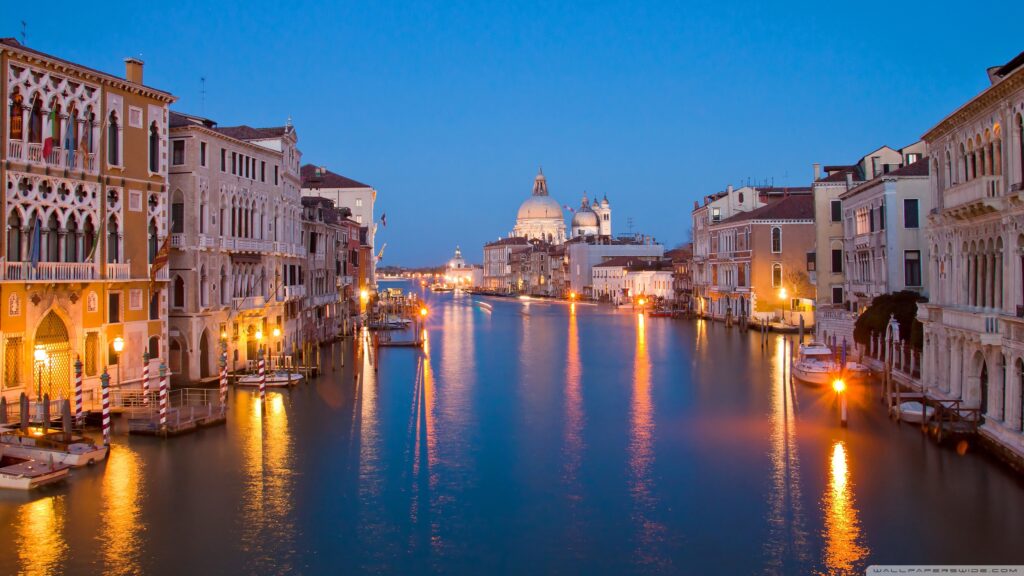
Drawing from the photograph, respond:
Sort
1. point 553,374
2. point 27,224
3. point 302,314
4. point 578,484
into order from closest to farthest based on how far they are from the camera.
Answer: point 578,484, point 27,224, point 553,374, point 302,314

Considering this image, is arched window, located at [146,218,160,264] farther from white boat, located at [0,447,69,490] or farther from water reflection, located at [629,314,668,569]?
water reflection, located at [629,314,668,569]

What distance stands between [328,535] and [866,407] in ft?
44.8

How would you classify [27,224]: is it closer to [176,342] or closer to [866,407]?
[176,342]

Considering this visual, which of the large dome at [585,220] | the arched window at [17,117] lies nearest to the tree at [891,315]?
the arched window at [17,117]

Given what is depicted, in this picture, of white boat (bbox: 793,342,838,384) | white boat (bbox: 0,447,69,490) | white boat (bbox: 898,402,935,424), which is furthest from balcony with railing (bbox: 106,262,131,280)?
white boat (bbox: 793,342,838,384)

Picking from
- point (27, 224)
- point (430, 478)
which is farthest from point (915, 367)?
point (27, 224)

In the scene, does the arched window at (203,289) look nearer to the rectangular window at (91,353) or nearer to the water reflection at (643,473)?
the rectangular window at (91,353)

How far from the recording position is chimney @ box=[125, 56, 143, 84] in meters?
20.9

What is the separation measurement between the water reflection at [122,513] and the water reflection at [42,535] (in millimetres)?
505

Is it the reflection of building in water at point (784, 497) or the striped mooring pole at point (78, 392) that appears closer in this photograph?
the reflection of building in water at point (784, 497)

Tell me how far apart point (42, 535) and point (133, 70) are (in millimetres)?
13121

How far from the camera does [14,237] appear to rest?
16.8 metres

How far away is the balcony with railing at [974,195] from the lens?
14.6 meters

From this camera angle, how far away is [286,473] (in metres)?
14.7
